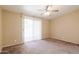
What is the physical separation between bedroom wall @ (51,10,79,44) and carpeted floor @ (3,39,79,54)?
0.14m

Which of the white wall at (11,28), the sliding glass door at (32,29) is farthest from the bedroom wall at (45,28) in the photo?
the white wall at (11,28)

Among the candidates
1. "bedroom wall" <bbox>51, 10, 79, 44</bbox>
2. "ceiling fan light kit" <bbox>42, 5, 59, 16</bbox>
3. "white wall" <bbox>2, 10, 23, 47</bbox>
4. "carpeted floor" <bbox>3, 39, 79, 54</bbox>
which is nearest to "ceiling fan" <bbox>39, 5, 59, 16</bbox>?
"ceiling fan light kit" <bbox>42, 5, 59, 16</bbox>

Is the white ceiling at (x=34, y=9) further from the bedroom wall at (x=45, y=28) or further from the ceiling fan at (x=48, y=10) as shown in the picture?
the bedroom wall at (x=45, y=28)

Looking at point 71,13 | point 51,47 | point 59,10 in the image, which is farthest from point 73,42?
point 59,10

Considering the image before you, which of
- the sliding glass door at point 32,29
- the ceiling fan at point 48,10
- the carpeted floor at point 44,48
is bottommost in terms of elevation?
the carpeted floor at point 44,48

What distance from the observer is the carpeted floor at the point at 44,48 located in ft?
5.65

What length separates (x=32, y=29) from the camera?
6.30ft

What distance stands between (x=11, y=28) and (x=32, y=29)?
467 mm

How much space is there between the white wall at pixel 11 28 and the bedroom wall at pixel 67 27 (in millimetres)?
774

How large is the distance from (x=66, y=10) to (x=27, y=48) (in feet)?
3.80

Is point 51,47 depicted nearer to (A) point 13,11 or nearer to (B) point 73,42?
(B) point 73,42

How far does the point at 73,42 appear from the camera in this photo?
5.86 feet

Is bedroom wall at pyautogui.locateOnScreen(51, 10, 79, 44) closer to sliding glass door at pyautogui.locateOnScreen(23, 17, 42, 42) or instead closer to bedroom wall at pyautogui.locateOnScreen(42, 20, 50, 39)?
bedroom wall at pyautogui.locateOnScreen(42, 20, 50, 39)
